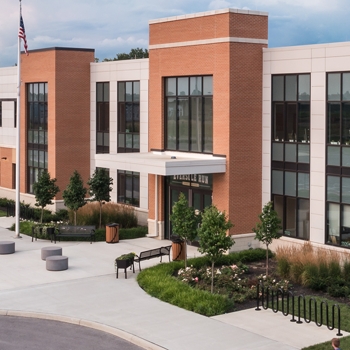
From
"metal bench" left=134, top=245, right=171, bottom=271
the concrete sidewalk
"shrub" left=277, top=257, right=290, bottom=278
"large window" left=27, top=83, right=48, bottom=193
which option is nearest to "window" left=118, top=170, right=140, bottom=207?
"large window" left=27, top=83, right=48, bottom=193

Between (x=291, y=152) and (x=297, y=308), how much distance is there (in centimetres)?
935

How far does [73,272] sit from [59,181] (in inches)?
632

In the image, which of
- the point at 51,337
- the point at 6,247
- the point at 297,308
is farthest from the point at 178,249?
the point at 51,337

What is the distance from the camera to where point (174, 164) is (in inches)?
1212

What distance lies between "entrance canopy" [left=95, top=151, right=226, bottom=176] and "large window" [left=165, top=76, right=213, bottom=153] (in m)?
0.57

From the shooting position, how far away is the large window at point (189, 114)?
107 feet

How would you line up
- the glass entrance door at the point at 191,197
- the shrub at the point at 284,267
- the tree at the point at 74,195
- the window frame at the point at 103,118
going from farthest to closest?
the window frame at the point at 103,118 → the tree at the point at 74,195 → the glass entrance door at the point at 191,197 → the shrub at the point at 284,267

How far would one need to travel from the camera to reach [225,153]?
3147cm

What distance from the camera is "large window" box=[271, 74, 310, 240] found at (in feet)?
98.5

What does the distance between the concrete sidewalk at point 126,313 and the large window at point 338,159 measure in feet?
23.3

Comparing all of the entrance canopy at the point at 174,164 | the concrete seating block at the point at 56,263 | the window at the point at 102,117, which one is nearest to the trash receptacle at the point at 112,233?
the entrance canopy at the point at 174,164

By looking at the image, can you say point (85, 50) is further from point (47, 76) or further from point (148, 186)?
point (148, 186)

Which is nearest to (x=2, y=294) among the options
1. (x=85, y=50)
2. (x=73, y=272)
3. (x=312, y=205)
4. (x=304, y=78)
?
(x=73, y=272)

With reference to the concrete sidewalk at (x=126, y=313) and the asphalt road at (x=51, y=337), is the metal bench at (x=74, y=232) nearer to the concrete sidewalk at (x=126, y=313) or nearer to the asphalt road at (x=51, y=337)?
the concrete sidewalk at (x=126, y=313)
